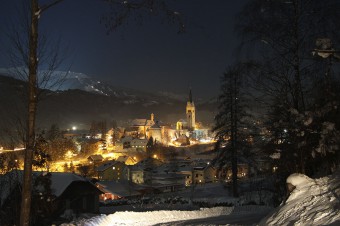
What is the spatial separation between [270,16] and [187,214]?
8.68m

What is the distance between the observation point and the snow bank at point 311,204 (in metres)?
5.61

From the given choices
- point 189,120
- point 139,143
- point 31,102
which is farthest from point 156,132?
point 31,102

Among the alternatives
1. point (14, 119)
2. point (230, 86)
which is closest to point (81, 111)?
point (230, 86)

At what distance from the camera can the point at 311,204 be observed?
6293 mm

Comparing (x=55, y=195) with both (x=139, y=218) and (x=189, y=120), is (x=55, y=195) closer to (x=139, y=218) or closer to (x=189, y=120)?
(x=139, y=218)

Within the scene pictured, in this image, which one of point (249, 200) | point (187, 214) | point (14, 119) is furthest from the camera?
point (249, 200)

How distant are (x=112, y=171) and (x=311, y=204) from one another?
220 ft

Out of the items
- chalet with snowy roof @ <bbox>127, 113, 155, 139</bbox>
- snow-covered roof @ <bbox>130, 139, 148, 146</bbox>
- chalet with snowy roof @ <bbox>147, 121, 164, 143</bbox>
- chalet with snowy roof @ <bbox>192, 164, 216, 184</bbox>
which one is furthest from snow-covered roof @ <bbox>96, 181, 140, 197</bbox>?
chalet with snowy roof @ <bbox>127, 113, 155, 139</bbox>

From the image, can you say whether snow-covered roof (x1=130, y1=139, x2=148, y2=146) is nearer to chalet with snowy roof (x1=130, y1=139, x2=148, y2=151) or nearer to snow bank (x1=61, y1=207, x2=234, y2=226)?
chalet with snowy roof (x1=130, y1=139, x2=148, y2=151)

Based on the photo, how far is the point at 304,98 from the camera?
9711 millimetres

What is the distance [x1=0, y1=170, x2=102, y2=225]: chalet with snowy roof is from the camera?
536 inches

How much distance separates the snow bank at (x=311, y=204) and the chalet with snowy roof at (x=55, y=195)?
9.18 metres

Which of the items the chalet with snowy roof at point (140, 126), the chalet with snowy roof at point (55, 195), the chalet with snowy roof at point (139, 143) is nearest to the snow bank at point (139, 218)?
the chalet with snowy roof at point (55, 195)

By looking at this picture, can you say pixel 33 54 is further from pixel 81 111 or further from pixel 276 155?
pixel 81 111
